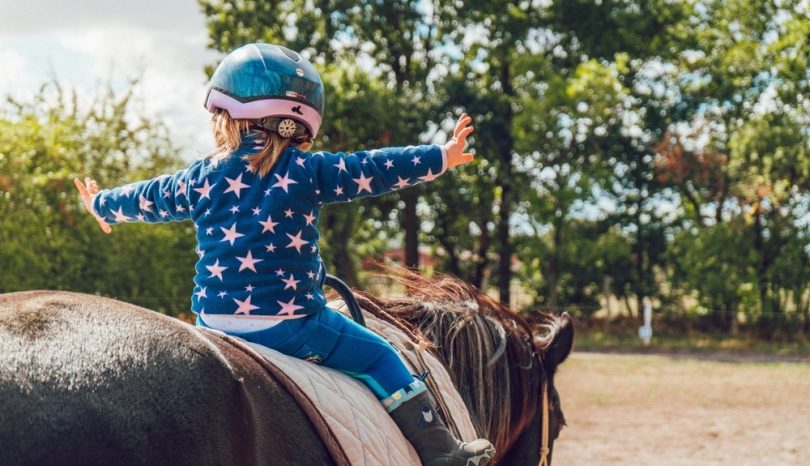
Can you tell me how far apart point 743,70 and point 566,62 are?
4812 mm

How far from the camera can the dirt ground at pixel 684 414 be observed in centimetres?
876

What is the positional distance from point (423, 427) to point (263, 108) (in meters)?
0.91

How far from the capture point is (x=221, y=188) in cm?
232

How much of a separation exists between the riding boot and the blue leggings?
0.03 metres

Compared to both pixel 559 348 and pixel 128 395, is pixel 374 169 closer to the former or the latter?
pixel 128 395

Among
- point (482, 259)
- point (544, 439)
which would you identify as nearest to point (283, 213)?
point (544, 439)

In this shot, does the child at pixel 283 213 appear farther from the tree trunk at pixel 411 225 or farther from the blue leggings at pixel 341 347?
the tree trunk at pixel 411 225

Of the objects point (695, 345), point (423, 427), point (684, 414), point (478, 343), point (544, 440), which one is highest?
point (478, 343)

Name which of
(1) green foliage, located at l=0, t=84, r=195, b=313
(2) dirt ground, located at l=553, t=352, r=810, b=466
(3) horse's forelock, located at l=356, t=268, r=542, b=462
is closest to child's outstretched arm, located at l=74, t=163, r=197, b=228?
(3) horse's forelock, located at l=356, t=268, r=542, b=462

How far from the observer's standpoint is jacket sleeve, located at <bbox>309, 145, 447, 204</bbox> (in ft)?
7.68

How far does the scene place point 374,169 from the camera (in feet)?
7.84

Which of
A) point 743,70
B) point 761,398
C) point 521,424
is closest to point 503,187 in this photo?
point 743,70

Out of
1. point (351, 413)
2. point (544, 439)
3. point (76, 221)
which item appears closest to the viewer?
point (351, 413)

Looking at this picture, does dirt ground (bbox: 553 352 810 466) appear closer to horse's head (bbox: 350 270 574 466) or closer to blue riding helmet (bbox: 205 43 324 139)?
horse's head (bbox: 350 270 574 466)
